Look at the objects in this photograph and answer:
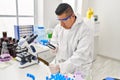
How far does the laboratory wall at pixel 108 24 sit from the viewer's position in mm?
3408


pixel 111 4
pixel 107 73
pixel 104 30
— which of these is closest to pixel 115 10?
pixel 111 4

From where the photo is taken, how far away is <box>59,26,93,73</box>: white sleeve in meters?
1.36

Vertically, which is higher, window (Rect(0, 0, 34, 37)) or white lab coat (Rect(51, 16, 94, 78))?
window (Rect(0, 0, 34, 37))

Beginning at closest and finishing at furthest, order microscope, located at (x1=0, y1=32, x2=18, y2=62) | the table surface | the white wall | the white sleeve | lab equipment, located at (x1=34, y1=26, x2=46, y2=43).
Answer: the table surface, the white sleeve, microscope, located at (x1=0, y1=32, x2=18, y2=62), lab equipment, located at (x1=34, y1=26, x2=46, y2=43), the white wall

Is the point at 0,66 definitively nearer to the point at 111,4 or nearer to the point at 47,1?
the point at 47,1

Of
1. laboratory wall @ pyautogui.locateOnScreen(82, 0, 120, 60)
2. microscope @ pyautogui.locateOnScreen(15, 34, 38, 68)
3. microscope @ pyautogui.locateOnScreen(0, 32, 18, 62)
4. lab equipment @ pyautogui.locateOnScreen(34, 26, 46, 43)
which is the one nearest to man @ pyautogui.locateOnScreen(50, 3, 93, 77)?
microscope @ pyautogui.locateOnScreen(15, 34, 38, 68)

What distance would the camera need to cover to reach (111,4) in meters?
3.40

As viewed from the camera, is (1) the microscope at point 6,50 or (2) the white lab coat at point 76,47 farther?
(1) the microscope at point 6,50

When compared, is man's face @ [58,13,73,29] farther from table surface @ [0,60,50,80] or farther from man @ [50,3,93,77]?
table surface @ [0,60,50,80]

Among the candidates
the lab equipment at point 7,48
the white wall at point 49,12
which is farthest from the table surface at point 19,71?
the white wall at point 49,12

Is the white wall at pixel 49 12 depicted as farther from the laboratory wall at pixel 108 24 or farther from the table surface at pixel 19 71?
the table surface at pixel 19 71

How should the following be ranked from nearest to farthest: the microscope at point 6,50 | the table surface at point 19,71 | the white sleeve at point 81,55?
the table surface at point 19,71 < the white sleeve at point 81,55 < the microscope at point 6,50

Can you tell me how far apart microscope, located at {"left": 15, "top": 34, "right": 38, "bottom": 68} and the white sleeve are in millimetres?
303

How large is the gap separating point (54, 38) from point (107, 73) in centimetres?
168
